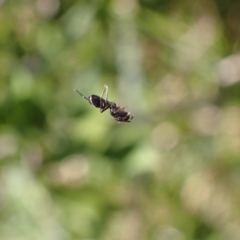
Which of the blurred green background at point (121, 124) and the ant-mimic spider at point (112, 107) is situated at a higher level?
the blurred green background at point (121, 124)

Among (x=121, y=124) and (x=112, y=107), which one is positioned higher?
(x=121, y=124)

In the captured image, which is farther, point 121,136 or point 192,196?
point 192,196

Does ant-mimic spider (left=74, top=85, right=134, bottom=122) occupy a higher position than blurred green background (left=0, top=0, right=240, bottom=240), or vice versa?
blurred green background (left=0, top=0, right=240, bottom=240)

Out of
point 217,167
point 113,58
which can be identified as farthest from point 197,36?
point 217,167

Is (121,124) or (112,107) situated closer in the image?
(112,107)

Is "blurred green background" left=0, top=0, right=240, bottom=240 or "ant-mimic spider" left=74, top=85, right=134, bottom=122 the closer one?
"ant-mimic spider" left=74, top=85, right=134, bottom=122

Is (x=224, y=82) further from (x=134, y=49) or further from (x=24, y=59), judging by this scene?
(x=24, y=59)

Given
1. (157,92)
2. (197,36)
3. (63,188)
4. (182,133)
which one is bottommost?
(63,188)

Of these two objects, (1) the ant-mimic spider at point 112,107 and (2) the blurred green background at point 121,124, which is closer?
(1) the ant-mimic spider at point 112,107
